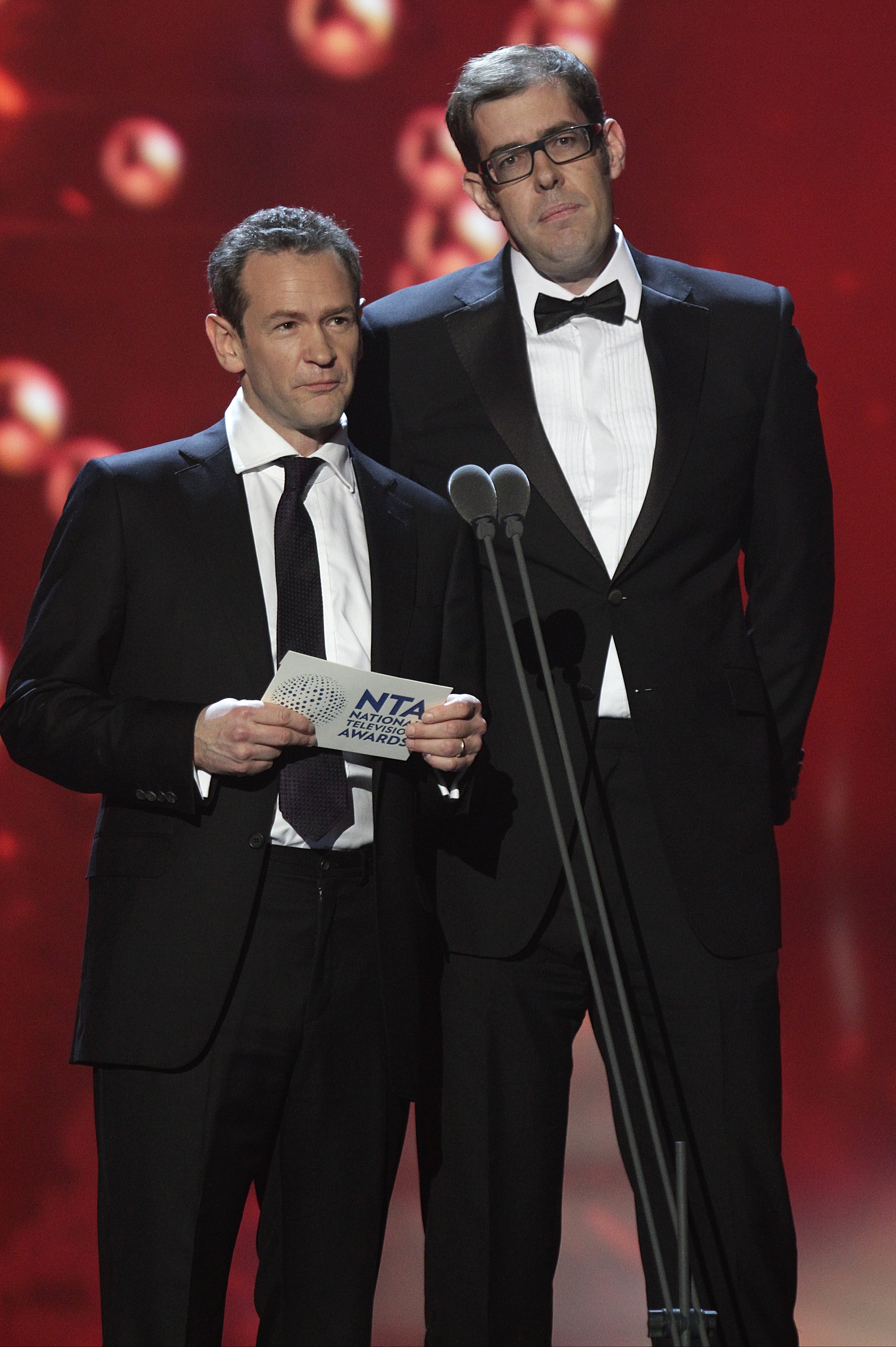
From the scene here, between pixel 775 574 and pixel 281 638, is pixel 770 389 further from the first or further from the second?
pixel 281 638

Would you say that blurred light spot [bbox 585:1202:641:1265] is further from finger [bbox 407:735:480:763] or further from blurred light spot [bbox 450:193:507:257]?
blurred light spot [bbox 450:193:507:257]

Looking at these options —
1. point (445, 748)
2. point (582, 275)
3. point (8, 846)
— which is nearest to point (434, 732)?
point (445, 748)

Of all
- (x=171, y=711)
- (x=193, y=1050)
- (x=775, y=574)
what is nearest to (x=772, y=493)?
(x=775, y=574)

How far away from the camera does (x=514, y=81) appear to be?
2340 mm

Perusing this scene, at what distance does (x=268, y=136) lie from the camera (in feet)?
10.1

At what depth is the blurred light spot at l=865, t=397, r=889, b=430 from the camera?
320 centimetres

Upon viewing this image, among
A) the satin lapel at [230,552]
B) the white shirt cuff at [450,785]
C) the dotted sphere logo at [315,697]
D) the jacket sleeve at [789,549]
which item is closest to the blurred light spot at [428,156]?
the jacket sleeve at [789,549]

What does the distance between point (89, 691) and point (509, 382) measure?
815 mm

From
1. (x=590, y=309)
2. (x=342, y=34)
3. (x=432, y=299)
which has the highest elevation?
(x=342, y=34)

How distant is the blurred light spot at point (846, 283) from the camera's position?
3.17m

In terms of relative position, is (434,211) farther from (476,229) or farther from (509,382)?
(509,382)

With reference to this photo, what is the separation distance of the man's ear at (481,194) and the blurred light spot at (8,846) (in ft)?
5.00

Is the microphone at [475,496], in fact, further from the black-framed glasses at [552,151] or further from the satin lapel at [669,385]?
the black-framed glasses at [552,151]

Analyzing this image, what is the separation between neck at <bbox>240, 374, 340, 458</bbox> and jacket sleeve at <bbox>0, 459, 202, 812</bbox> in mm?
237
